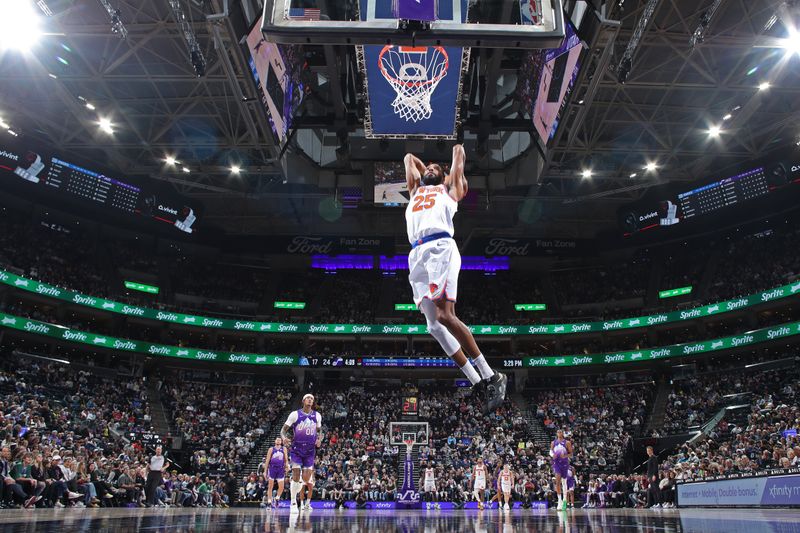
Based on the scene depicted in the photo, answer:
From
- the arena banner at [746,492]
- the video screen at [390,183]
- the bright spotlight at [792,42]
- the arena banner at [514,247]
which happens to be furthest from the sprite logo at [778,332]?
the video screen at [390,183]

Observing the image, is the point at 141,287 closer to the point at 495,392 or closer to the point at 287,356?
the point at 287,356

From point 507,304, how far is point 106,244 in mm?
24400

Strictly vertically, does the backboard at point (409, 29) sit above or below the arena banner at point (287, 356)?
below

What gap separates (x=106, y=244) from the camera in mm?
34188

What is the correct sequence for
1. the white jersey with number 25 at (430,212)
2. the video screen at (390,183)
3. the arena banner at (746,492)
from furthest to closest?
the video screen at (390,183)
the arena banner at (746,492)
the white jersey with number 25 at (430,212)

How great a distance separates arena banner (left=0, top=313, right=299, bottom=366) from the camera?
26.6m

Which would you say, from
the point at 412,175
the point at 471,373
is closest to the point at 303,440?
the point at 471,373

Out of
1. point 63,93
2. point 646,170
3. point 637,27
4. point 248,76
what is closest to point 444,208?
point 248,76

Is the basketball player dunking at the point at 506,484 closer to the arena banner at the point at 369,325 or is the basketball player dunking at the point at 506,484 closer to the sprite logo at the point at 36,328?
the arena banner at the point at 369,325

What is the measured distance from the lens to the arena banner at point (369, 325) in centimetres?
2788

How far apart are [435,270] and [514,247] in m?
30.0

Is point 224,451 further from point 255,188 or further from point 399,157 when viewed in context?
point 399,157

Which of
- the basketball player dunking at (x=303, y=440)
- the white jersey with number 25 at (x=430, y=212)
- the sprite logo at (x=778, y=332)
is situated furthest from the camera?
the sprite logo at (x=778, y=332)

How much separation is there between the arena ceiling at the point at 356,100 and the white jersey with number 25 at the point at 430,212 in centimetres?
779
